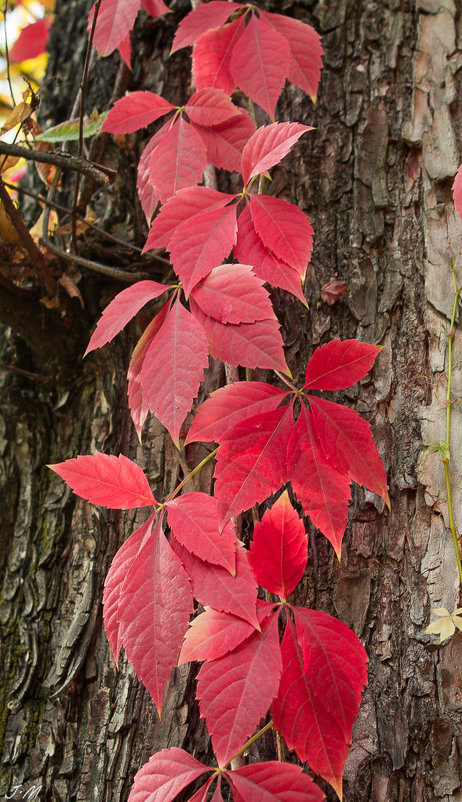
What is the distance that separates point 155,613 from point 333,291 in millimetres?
702

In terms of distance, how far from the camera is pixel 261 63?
3.77 feet

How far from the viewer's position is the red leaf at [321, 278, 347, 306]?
3.91 ft

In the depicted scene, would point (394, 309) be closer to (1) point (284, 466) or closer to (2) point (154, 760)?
(1) point (284, 466)

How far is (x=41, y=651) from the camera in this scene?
119cm

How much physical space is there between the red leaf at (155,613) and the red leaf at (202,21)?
103cm

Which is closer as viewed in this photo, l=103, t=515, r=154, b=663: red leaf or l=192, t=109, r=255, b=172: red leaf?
l=103, t=515, r=154, b=663: red leaf

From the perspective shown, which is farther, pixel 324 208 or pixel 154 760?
pixel 324 208

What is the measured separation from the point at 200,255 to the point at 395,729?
83 cm

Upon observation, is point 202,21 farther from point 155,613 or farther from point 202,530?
point 155,613

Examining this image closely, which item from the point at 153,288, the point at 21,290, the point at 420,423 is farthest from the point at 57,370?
the point at 420,423

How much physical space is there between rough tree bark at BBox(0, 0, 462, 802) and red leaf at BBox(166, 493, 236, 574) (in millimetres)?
217

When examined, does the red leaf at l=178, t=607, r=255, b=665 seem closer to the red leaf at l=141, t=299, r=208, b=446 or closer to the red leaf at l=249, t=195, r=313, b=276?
the red leaf at l=141, t=299, r=208, b=446

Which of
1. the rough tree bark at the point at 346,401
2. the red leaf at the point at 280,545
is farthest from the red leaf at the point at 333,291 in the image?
the red leaf at the point at 280,545

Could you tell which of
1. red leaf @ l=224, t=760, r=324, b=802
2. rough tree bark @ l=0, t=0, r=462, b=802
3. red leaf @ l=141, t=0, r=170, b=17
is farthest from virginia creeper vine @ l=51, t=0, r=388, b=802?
red leaf @ l=141, t=0, r=170, b=17
